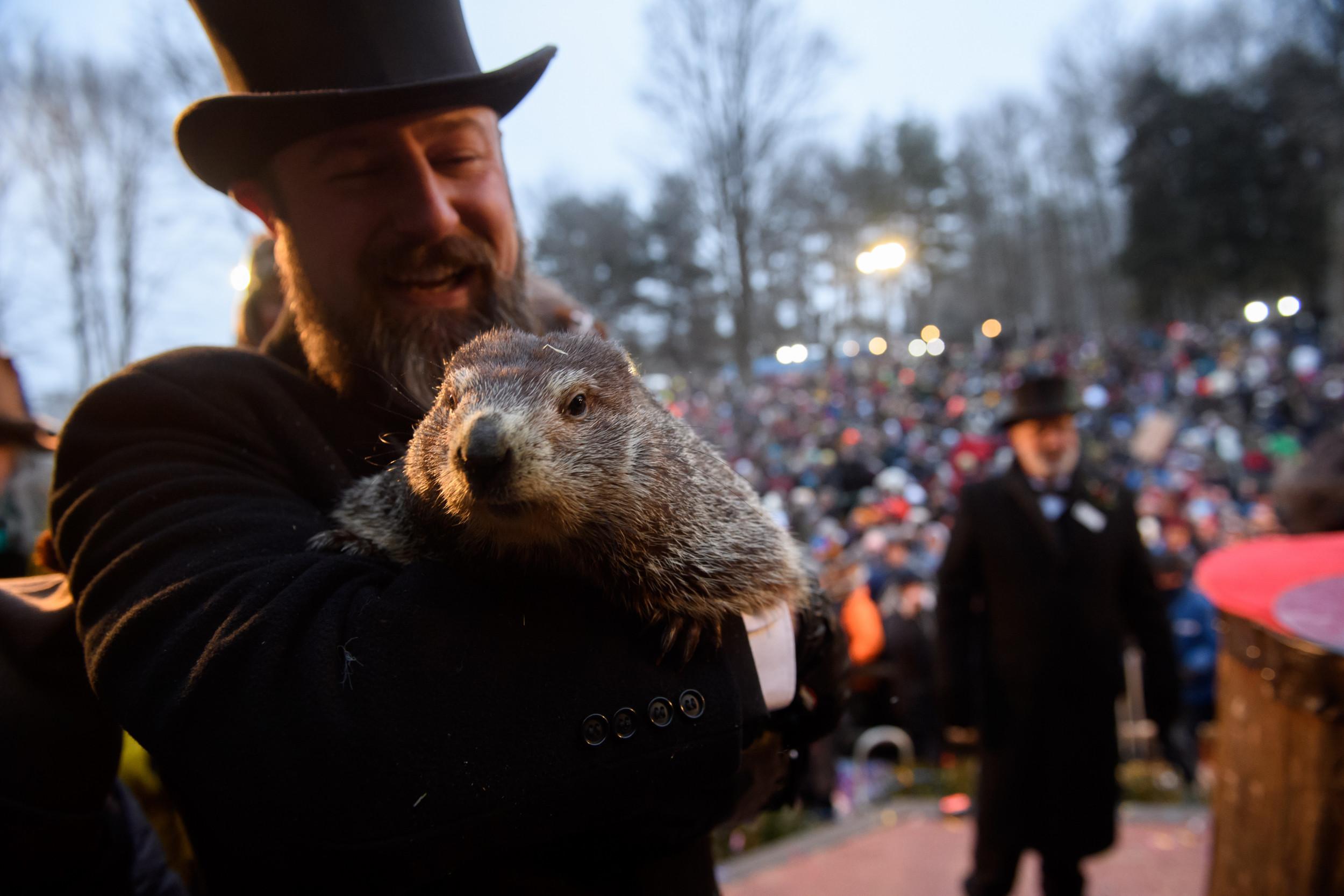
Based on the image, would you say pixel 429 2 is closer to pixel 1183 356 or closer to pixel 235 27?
pixel 235 27

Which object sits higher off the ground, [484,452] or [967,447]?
[484,452]

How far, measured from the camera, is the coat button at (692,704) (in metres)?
1.29

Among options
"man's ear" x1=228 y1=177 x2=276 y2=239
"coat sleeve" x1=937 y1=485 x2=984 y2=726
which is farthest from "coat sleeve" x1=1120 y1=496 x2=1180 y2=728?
"man's ear" x1=228 y1=177 x2=276 y2=239

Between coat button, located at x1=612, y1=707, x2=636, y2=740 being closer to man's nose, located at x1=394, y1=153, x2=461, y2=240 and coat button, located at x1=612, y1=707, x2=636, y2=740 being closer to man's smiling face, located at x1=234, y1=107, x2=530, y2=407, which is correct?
man's smiling face, located at x1=234, y1=107, x2=530, y2=407

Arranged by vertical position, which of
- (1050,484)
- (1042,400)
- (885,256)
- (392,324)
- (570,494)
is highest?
(885,256)

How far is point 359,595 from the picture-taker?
4.17 feet

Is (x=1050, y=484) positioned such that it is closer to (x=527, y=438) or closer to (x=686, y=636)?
(x=686, y=636)

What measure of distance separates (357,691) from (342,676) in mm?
41

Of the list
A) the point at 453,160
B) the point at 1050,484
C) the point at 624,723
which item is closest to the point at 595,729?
the point at 624,723

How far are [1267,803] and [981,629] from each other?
77.7 inches

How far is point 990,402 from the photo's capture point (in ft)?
76.6

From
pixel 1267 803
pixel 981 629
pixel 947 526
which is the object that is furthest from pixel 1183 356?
pixel 1267 803

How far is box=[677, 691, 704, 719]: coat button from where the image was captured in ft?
4.23

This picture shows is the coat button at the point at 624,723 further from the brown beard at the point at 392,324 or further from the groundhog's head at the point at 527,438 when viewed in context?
the brown beard at the point at 392,324
